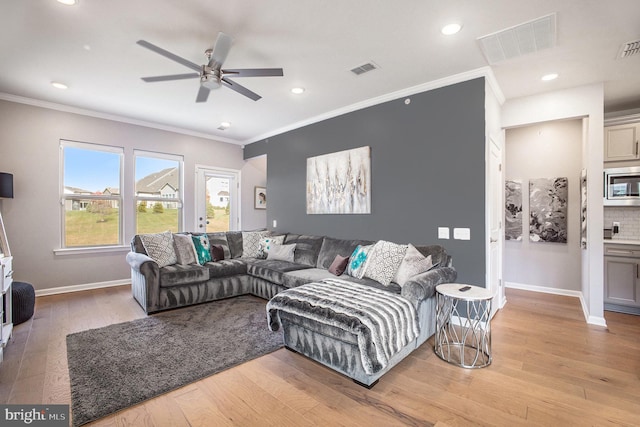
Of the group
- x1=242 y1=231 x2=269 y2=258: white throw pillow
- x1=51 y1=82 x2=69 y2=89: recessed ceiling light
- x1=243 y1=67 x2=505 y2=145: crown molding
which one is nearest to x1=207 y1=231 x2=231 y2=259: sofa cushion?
x1=242 y1=231 x2=269 y2=258: white throw pillow

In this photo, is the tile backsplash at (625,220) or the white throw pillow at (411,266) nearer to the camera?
the white throw pillow at (411,266)

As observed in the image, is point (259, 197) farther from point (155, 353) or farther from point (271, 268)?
point (155, 353)

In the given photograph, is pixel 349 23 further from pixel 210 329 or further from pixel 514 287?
pixel 514 287

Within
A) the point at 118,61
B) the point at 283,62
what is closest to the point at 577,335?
the point at 283,62

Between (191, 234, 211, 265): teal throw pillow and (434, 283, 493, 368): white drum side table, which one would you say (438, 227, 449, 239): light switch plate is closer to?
(434, 283, 493, 368): white drum side table

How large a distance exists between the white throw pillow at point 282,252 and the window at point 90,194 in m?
2.69

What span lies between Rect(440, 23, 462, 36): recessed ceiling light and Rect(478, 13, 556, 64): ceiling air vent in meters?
0.28

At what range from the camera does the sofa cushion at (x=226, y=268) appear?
4156 millimetres

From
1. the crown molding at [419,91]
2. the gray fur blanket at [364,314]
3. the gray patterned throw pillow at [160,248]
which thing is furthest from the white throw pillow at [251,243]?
the gray fur blanket at [364,314]

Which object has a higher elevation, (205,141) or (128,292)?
(205,141)

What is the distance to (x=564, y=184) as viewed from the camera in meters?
4.56

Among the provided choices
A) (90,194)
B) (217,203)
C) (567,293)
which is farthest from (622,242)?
(90,194)

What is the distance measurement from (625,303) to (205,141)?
23.4 feet

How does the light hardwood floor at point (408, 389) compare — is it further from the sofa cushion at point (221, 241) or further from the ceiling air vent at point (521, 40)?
the ceiling air vent at point (521, 40)
